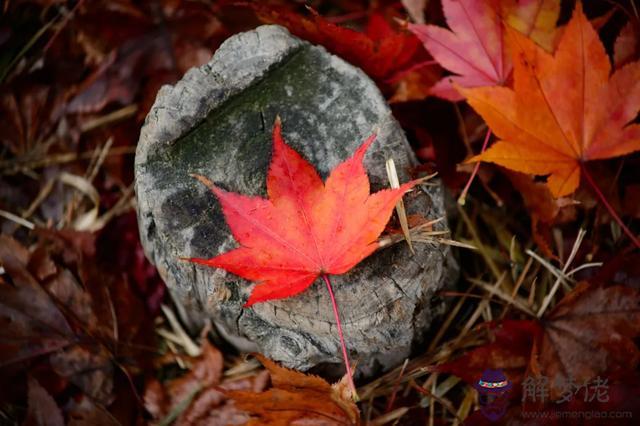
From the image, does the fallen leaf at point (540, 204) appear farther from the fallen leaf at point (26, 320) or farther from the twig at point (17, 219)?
the twig at point (17, 219)

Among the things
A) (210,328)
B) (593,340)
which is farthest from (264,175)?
(593,340)

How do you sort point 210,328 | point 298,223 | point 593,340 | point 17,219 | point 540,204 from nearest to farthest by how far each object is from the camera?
point 298,223 → point 593,340 → point 540,204 → point 210,328 → point 17,219

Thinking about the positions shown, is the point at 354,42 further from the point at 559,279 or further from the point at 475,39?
the point at 559,279

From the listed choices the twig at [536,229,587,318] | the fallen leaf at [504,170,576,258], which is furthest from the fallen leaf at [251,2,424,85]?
the twig at [536,229,587,318]

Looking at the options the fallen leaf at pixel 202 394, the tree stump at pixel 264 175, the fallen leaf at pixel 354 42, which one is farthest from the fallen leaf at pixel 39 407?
the fallen leaf at pixel 354 42

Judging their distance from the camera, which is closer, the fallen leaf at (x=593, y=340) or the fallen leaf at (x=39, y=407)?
the fallen leaf at (x=593, y=340)

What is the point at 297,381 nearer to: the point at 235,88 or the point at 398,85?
the point at 235,88

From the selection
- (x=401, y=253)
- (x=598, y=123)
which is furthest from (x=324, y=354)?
(x=598, y=123)

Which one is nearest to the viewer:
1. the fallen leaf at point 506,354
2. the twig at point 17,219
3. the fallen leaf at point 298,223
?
the fallen leaf at point 298,223
